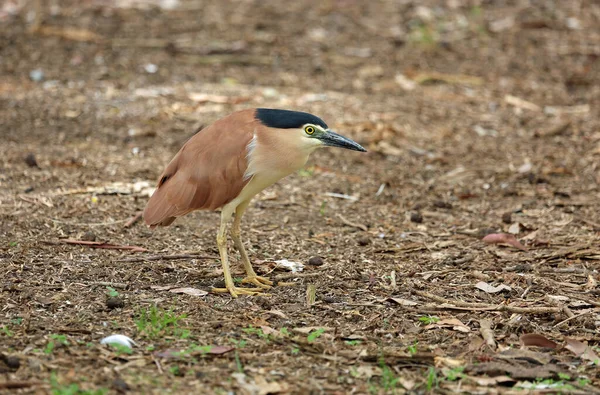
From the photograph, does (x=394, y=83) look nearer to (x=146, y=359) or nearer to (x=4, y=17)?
(x=4, y=17)

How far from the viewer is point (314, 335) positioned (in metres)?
4.61

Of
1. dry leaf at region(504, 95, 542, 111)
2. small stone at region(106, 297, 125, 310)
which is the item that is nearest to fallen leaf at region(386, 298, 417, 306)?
small stone at region(106, 297, 125, 310)

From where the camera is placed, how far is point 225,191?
5.20m

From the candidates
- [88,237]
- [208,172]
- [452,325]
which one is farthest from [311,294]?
[88,237]

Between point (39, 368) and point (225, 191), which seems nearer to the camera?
point (39, 368)

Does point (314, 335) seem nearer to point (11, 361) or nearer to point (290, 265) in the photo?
point (290, 265)

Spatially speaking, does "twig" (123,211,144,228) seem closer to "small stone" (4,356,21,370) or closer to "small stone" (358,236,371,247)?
"small stone" (358,236,371,247)

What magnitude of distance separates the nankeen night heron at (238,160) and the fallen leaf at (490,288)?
3.92 ft

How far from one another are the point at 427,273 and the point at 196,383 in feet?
7.25

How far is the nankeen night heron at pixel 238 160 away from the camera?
16.9 ft

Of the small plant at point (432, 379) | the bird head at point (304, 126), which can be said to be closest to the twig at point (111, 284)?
the bird head at point (304, 126)

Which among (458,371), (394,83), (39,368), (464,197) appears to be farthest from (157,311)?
(394,83)

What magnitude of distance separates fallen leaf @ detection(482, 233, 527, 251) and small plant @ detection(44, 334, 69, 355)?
3.30 metres

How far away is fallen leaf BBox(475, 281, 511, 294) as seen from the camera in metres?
5.41
